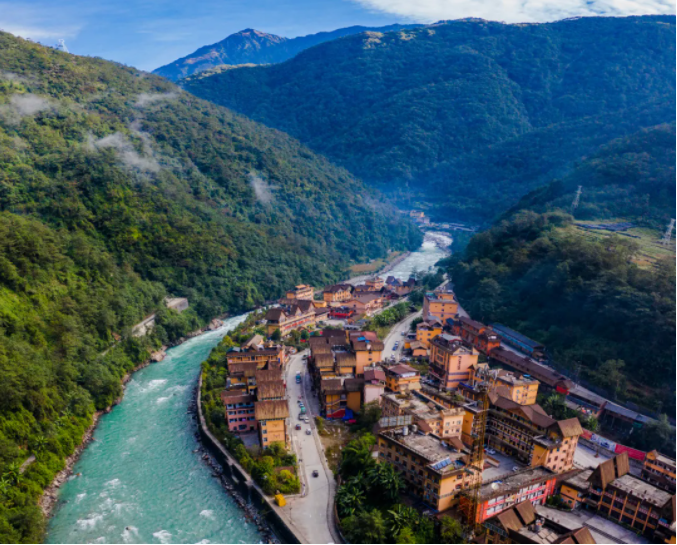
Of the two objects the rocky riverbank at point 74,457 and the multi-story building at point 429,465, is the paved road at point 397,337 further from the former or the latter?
the rocky riverbank at point 74,457

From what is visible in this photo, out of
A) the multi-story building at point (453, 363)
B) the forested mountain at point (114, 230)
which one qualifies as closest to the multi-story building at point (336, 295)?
the forested mountain at point (114, 230)

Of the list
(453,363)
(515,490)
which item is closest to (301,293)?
(453,363)

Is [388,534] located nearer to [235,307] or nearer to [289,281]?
[235,307]

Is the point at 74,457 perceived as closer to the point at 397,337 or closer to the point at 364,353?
the point at 364,353

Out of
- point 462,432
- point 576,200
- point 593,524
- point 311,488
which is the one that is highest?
point 576,200

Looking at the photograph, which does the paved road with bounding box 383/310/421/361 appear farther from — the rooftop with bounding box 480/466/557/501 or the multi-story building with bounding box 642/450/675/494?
the multi-story building with bounding box 642/450/675/494

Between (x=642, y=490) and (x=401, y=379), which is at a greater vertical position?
(x=401, y=379)

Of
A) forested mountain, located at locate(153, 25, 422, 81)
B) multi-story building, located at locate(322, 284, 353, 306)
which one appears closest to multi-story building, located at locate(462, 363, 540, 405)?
multi-story building, located at locate(322, 284, 353, 306)
